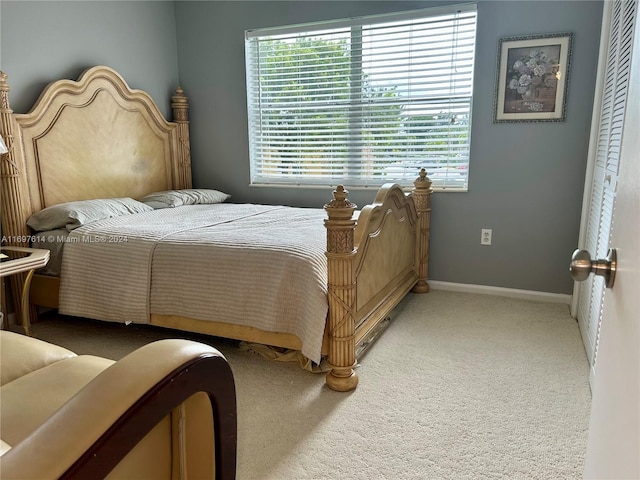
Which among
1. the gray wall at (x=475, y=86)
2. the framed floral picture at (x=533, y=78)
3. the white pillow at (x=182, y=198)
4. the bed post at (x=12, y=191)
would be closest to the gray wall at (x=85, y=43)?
the gray wall at (x=475, y=86)

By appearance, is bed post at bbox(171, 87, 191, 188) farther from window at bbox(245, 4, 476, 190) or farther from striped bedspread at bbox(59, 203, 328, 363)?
striped bedspread at bbox(59, 203, 328, 363)

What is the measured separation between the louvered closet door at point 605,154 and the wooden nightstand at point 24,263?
8.89ft

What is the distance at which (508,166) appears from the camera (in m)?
3.14

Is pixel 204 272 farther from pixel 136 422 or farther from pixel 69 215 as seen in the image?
pixel 136 422

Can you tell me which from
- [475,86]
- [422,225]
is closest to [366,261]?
[422,225]

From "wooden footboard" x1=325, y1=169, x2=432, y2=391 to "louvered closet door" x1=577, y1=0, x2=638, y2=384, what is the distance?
1.01 meters

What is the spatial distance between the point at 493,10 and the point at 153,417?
3.22 meters

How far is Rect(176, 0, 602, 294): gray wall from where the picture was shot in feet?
9.50

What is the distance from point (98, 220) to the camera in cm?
282

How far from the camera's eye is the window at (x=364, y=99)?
324 centimetres

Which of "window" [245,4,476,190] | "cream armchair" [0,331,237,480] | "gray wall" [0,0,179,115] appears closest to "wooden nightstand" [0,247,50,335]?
"gray wall" [0,0,179,115]

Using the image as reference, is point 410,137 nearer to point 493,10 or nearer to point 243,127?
point 493,10

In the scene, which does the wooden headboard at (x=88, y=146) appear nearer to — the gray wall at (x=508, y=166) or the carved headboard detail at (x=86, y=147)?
the carved headboard detail at (x=86, y=147)

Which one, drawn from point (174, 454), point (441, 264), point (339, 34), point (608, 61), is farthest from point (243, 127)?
point (174, 454)
